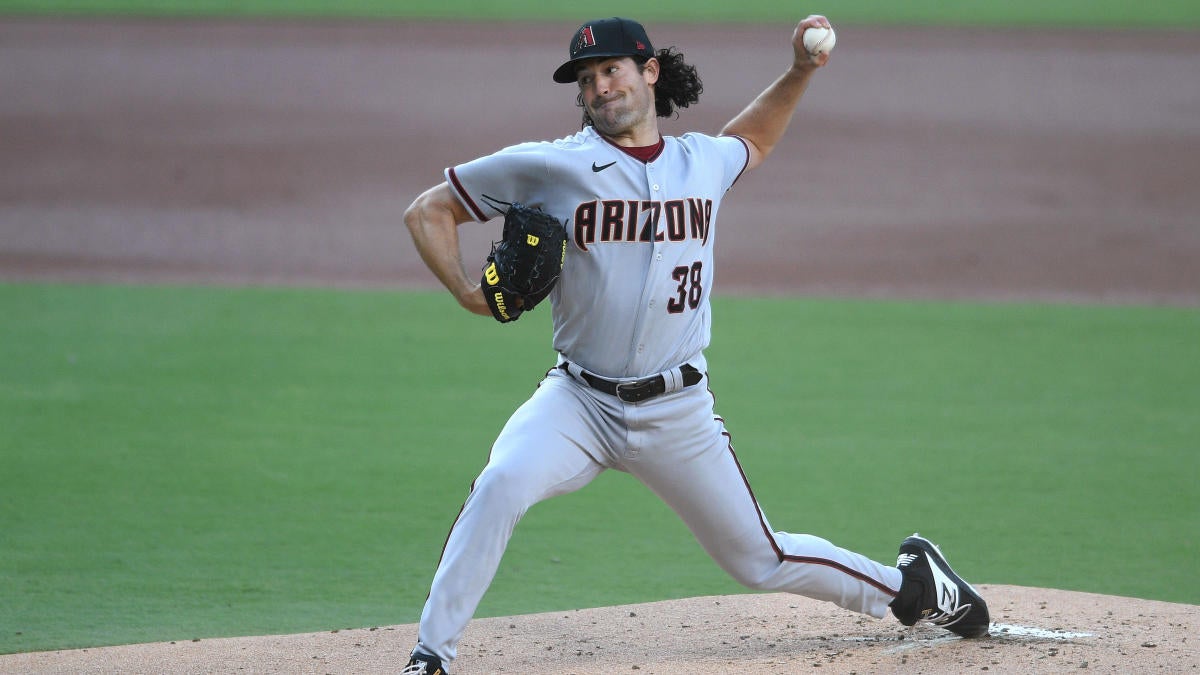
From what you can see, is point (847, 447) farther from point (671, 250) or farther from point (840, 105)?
point (840, 105)

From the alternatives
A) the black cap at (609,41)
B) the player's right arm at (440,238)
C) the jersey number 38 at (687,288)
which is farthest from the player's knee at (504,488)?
the black cap at (609,41)

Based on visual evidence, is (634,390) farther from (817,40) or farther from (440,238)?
(817,40)

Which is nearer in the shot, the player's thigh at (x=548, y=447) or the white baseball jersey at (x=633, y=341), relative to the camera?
the player's thigh at (x=548, y=447)

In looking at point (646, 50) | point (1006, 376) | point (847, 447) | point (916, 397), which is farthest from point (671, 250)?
point (1006, 376)

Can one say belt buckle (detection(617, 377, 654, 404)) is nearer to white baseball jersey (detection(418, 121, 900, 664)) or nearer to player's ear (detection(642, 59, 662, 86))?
white baseball jersey (detection(418, 121, 900, 664))

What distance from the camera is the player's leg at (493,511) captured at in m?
3.50

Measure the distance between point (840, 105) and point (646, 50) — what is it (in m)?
11.0

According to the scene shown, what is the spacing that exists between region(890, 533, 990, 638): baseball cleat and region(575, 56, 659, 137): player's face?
56.8 inches

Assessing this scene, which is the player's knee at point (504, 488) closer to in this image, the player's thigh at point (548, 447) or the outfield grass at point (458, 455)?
the player's thigh at point (548, 447)

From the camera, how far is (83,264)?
35.1ft

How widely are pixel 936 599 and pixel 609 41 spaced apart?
1771mm

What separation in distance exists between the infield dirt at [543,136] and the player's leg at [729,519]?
6210 mm

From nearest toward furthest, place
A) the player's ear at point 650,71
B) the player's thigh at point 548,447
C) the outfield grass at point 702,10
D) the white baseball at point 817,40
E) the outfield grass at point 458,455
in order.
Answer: the player's thigh at point 548,447 → the player's ear at point 650,71 → the white baseball at point 817,40 → the outfield grass at point 458,455 → the outfield grass at point 702,10

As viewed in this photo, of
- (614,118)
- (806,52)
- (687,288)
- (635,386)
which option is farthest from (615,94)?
(635,386)
